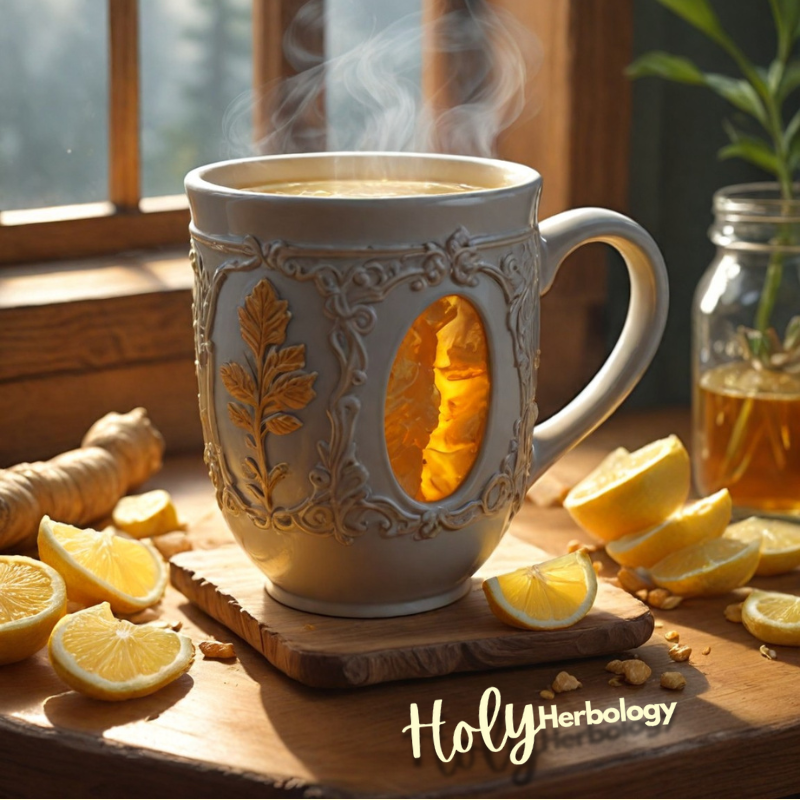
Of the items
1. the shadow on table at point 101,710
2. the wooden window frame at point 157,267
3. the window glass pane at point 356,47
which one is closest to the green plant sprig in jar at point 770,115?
the wooden window frame at point 157,267

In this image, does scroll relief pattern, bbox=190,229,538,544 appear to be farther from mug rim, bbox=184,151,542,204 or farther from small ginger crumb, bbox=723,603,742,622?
small ginger crumb, bbox=723,603,742,622

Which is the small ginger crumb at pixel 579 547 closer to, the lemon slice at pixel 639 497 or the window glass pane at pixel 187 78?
the lemon slice at pixel 639 497

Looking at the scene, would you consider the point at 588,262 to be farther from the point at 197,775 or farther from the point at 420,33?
the point at 197,775

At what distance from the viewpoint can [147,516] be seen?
98 cm

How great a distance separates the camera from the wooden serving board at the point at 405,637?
71 centimetres

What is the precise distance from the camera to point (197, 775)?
63 centimetres

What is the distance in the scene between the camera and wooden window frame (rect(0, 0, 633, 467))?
1116 millimetres

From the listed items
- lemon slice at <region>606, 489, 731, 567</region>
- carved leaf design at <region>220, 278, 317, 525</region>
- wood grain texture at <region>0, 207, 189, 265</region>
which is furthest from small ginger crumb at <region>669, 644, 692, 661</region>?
wood grain texture at <region>0, 207, 189, 265</region>

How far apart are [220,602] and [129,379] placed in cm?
42

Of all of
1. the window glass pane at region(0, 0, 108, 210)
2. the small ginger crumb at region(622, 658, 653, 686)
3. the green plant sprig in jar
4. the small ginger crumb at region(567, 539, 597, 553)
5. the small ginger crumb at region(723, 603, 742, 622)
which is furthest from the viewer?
the window glass pane at region(0, 0, 108, 210)

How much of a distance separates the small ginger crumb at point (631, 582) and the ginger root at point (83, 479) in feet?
1.39

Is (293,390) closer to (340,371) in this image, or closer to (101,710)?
(340,371)

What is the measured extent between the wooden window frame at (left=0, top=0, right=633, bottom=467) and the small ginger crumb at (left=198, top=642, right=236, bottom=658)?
0.44m

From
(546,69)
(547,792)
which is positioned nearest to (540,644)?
(547,792)
